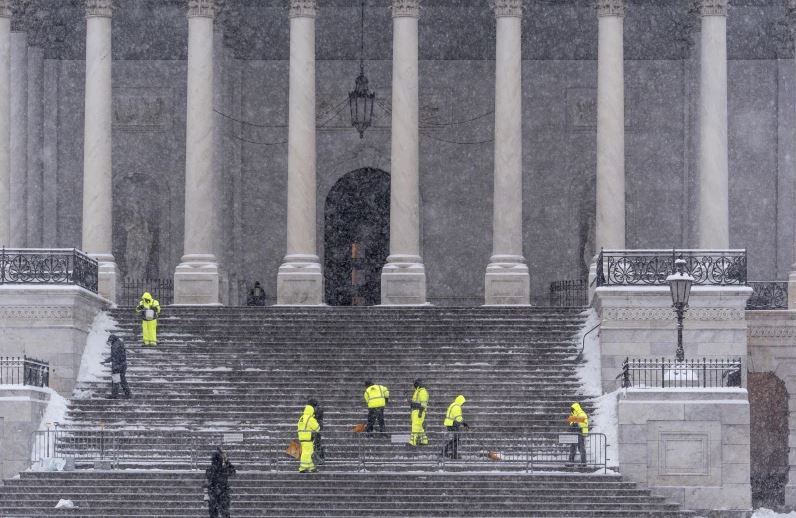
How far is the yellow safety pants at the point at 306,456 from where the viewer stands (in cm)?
4291

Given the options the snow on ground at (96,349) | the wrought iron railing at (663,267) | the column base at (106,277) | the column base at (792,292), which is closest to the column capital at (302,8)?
the column base at (106,277)

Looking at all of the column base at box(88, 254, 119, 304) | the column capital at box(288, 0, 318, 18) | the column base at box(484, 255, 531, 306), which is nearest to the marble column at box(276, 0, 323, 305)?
the column capital at box(288, 0, 318, 18)

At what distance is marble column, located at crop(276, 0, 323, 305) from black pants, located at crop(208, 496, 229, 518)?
16.8m

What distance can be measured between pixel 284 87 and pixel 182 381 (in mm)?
16409

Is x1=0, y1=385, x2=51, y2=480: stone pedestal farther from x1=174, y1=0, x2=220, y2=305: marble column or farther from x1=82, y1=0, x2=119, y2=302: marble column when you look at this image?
x1=174, y1=0, x2=220, y2=305: marble column

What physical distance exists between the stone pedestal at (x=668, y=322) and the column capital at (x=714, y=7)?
9.10 metres

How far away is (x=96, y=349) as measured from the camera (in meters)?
50.5

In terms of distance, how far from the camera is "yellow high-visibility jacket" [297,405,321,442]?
42531 mm

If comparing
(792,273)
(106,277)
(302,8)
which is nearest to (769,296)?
(792,273)

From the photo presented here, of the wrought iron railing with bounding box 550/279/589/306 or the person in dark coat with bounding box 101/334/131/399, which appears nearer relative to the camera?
the person in dark coat with bounding box 101/334/131/399

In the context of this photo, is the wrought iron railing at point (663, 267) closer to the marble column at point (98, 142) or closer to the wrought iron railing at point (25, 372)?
the marble column at point (98, 142)

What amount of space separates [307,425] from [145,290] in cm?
1883

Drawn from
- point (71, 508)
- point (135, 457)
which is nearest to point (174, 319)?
point (135, 457)

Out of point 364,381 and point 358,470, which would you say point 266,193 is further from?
point 358,470
